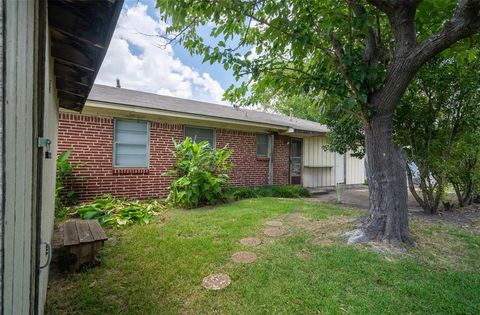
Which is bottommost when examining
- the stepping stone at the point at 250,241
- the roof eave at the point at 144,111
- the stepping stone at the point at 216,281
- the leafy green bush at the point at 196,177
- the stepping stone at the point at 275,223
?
the stepping stone at the point at 216,281

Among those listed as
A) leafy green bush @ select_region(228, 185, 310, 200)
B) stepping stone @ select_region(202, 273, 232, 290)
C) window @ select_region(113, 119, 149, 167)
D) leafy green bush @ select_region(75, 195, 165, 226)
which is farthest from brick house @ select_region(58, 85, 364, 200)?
stepping stone @ select_region(202, 273, 232, 290)

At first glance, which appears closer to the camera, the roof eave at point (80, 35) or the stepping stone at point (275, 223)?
the roof eave at point (80, 35)

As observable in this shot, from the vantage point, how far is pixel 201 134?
891cm

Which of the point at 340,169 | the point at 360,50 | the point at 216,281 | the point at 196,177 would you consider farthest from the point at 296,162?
the point at 216,281

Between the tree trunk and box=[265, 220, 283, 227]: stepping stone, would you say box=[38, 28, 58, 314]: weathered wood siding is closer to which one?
box=[265, 220, 283, 227]: stepping stone

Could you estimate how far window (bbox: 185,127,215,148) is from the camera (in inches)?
340

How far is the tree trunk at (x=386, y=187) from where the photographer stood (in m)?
4.14

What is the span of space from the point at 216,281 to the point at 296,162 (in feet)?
30.5

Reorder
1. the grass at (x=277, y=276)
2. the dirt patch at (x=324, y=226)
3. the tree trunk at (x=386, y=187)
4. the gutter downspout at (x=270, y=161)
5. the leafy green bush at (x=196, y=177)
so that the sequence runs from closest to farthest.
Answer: the grass at (x=277, y=276) < the tree trunk at (x=386, y=187) < the dirt patch at (x=324, y=226) < the leafy green bush at (x=196, y=177) < the gutter downspout at (x=270, y=161)

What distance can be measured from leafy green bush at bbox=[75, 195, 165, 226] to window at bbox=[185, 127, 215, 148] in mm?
2930

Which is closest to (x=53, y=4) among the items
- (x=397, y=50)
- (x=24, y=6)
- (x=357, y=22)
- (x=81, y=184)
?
(x=24, y=6)

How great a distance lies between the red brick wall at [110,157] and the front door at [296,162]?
3.00 metres

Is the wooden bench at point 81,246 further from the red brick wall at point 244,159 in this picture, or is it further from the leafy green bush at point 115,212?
the red brick wall at point 244,159

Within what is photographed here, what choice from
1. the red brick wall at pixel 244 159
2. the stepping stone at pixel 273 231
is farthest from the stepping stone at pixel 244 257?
the red brick wall at pixel 244 159
